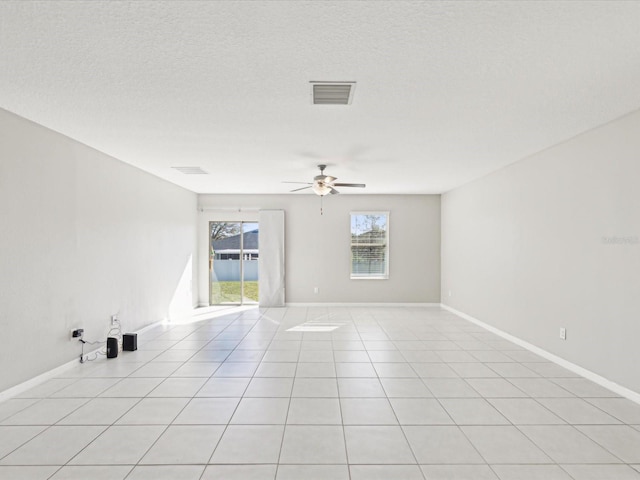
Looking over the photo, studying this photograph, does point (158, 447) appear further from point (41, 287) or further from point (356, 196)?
point (356, 196)

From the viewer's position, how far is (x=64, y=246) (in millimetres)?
3764

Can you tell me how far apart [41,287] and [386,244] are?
637 cm

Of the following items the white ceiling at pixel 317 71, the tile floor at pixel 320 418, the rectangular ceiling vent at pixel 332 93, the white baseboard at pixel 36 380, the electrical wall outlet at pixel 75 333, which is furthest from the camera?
the electrical wall outlet at pixel 75 333

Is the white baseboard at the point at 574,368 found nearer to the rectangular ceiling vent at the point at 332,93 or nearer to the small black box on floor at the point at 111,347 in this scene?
the rectangular ceiling vent at the point at 332,93

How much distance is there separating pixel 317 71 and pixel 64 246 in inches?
133

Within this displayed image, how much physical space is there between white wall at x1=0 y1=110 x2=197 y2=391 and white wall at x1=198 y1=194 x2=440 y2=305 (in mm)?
2473

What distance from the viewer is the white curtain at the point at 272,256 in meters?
7.89

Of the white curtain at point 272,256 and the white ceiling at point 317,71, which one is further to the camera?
the white curtain at point 272,256

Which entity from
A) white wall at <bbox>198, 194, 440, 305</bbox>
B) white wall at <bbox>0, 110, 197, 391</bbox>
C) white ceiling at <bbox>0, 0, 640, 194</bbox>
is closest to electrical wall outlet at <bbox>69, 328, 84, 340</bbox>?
white wall at <bbox>0, 110, 197, 391</bbox>

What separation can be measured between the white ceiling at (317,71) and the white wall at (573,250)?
39 centimetres

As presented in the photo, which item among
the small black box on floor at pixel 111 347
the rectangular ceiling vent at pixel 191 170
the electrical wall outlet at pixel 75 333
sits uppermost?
the rectangular ceiling vent at pixel 191 170

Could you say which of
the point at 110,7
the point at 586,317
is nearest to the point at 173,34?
the point at 110,7

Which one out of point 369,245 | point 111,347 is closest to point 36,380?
point 111,347

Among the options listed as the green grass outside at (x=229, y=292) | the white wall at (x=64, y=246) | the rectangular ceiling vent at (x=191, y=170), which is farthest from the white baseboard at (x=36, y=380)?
the green grass outside at (x=229, y=292)
